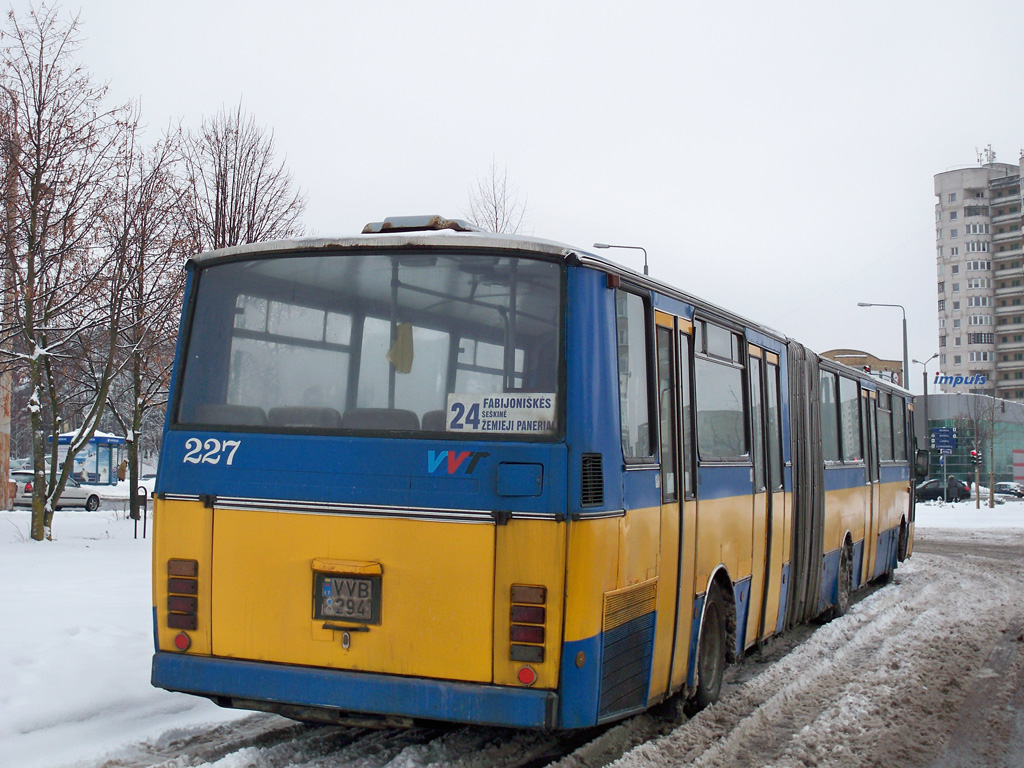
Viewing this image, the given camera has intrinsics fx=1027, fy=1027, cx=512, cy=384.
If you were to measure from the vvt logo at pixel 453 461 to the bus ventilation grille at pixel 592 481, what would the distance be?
502 millimetres

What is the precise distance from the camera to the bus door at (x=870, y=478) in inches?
525

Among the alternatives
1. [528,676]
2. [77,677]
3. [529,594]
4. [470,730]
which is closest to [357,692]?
[528,676]

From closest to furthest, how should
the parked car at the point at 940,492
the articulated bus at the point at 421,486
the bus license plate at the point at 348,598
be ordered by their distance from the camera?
the articulated bus at the point at 421,486
the bus license plate at the point at 348,598
the parked car at the point at 940,492

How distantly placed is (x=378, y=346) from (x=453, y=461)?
2.64ft

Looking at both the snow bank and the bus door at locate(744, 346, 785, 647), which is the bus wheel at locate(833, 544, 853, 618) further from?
the snow bank

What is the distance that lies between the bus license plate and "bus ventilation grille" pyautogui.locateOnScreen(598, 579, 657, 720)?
118 cm

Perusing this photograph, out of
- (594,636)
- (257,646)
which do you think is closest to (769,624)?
(594,636)

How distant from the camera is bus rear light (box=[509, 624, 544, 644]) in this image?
496cm

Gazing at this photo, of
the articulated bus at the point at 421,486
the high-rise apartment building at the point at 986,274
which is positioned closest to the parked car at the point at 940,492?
the articulated bus at the point at 421,486

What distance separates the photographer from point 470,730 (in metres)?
6.35

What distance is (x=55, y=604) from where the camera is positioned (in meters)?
9.27

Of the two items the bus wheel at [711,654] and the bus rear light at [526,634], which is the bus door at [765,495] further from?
the bus rear light at [526,634]

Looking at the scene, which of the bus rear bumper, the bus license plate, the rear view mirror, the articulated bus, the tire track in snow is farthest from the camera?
the rear view mirror

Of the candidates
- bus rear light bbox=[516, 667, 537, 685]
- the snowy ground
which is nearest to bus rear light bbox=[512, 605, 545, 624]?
bus rear light bbox=[516, 667, 537, 685]
